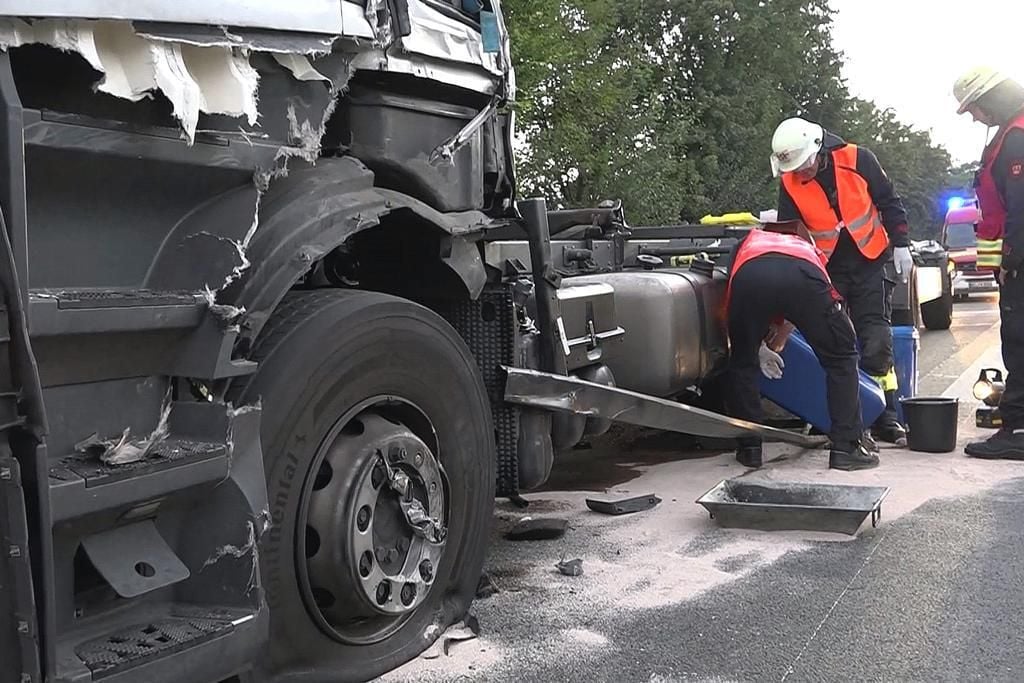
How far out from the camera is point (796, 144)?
6375 millimetres

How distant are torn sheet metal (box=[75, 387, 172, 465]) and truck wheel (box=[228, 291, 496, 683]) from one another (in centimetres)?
22

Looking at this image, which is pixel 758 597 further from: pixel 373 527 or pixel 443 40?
pixel 443 40

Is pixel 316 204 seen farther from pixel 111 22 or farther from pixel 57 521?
pixel 57 521

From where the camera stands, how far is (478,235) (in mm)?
3336

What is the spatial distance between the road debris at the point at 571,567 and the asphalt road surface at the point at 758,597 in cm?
4

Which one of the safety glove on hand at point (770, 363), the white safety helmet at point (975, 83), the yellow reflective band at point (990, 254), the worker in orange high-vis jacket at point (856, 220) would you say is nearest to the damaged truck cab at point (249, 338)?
the safety glove on hand at point (770, 363)

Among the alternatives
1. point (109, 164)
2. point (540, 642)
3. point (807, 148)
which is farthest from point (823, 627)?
point (807, 148)

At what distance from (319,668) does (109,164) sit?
1.27 metres

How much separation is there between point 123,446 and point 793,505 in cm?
302

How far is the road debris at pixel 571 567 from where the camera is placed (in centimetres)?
387

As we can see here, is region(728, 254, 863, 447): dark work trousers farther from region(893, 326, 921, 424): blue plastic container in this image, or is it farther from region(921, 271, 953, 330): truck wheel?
region(921, 271, 953, 330): truck wheel

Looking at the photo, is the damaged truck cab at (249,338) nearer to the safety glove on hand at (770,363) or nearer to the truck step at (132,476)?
the truck step at (132,476)

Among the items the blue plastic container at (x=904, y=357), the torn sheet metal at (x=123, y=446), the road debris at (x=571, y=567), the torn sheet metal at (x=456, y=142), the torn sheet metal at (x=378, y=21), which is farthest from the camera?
the blue plastic container at (x=904, y=357)

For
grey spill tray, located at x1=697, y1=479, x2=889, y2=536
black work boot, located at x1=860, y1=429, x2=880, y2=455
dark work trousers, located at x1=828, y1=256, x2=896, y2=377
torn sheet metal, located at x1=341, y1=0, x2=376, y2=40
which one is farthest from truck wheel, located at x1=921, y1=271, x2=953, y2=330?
torn sheet metal, located at x1=341, y1=0, x2=376, y2=40
